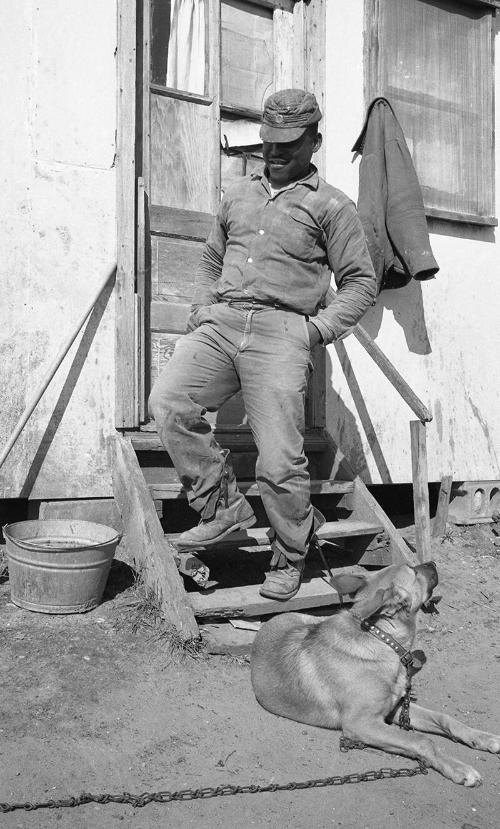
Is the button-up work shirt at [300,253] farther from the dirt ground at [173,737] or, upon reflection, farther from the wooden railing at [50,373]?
the dirt ground at [173,737]

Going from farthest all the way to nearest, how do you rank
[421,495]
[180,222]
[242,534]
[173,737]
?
[180,222] → [421,495] → [242,534] → [173,737]

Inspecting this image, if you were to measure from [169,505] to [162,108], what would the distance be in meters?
2.83

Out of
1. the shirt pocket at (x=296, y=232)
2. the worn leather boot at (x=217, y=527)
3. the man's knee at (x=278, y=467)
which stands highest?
the shirt pocket at (x=296, y=232)

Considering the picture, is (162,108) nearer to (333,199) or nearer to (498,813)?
(333,199)

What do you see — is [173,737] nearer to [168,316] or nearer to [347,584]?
[347,584]

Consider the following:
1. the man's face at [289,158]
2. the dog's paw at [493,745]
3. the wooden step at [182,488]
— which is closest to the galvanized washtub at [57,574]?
the wooden step at [182,488]

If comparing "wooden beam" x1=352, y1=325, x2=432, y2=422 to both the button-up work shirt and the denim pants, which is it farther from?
the denim pants

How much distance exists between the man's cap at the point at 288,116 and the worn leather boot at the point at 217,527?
194 centimetres

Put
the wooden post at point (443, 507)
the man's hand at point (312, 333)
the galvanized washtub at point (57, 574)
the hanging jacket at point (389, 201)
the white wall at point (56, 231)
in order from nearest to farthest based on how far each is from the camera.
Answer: the galvanized washtub at point (57, 574), the man's hand at point (312, 333), the white wall at point (56, 231), the hanging jacket at point (389, 201), the wooden post at point (443, 507)

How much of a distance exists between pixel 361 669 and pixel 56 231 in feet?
10.6

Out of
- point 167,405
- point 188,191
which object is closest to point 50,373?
point 167,405

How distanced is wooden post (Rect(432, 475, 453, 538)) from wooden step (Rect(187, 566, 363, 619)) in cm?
211

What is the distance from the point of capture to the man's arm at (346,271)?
157 inches

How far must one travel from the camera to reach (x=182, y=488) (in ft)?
14.0
